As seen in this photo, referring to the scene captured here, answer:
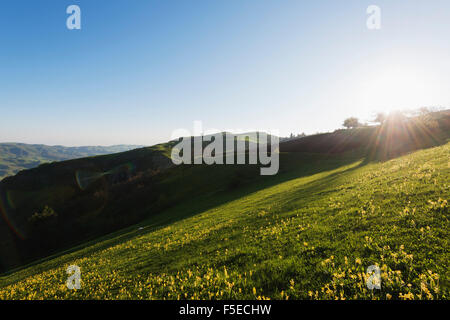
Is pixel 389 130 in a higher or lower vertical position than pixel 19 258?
higher

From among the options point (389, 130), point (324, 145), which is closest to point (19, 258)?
point (324, 145)

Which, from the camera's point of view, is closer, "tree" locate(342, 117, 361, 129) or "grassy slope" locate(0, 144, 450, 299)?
"grassy slope" locate(0, 144, 450, 299)

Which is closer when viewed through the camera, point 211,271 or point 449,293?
point 449,293

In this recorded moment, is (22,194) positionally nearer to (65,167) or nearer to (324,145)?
(65,167)

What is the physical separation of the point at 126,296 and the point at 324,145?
266ft

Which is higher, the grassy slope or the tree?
the tree

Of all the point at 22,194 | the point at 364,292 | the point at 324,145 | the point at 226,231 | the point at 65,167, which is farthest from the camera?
the point at 65,167

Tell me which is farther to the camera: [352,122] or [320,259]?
[352,122]

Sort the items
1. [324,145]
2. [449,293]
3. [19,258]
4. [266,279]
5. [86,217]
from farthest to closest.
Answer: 1. [324,145]
2. [86,217]
3. [19,258]
4. [266,279]
5. [449,293]

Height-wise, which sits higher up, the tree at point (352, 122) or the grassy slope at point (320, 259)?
the tree at point (352, 122)

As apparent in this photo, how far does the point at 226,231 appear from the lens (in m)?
15.4

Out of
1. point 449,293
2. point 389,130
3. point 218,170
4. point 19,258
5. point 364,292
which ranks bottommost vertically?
point 19,258

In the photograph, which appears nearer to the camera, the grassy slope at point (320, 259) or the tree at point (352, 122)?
the grassy slope at point (320, 259)

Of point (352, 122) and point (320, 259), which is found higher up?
point (352, 122)
